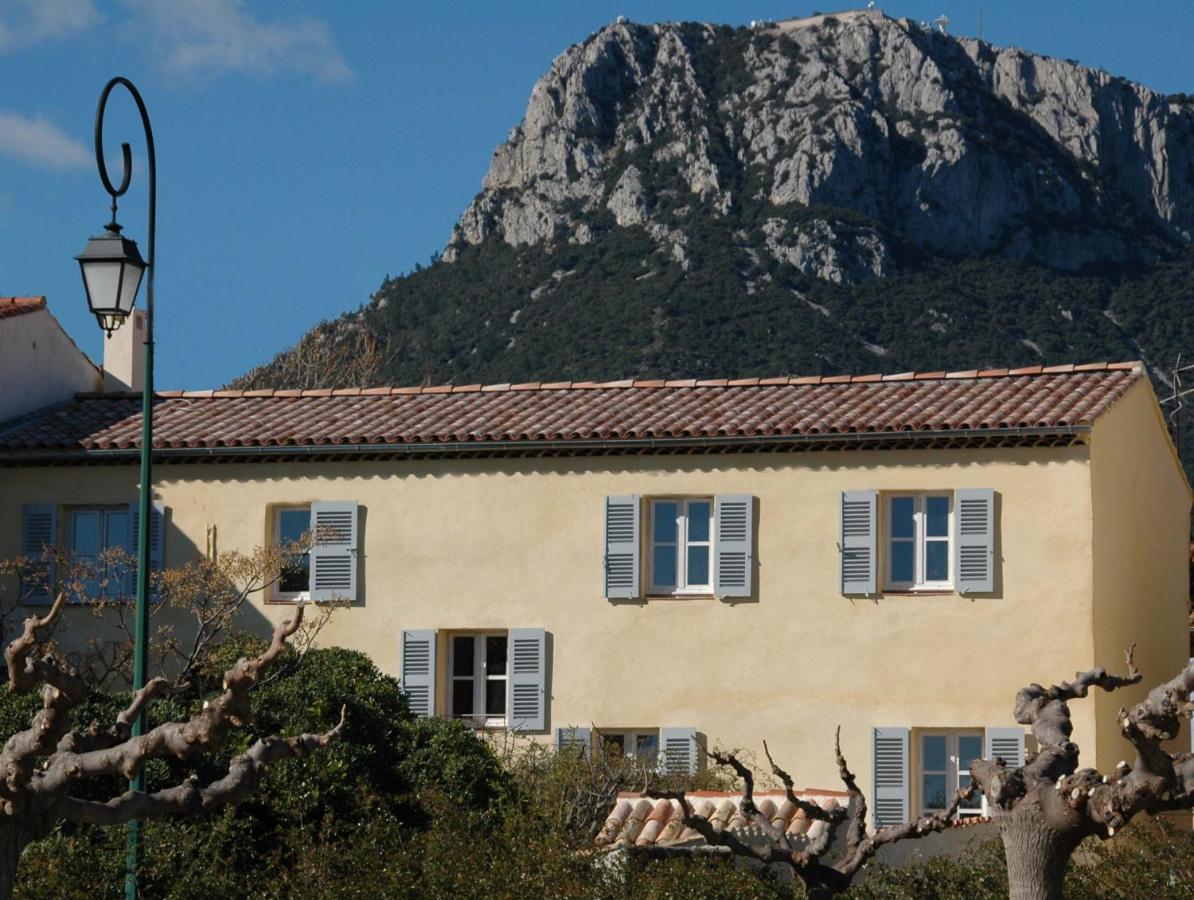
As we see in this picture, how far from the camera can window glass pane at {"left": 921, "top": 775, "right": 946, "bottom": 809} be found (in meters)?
22.7

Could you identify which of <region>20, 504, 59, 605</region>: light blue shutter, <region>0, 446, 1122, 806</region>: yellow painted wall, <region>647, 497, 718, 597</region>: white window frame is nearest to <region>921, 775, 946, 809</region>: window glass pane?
<region>0, 446, 1122, 806</region>: yellow painted wall

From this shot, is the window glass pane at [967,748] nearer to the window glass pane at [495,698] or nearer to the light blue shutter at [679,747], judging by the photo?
the light blue shutter at [679,747]

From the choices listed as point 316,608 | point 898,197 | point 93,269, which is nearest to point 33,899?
point 93,269

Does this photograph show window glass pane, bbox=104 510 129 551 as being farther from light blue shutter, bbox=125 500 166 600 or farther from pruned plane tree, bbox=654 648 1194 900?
pruned plane tree, bbox=654 648 1194 900

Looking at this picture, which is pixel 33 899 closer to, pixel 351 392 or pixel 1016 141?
pixel 351 392

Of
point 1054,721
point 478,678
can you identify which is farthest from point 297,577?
point 1054,721

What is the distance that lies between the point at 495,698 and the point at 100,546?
5371mm

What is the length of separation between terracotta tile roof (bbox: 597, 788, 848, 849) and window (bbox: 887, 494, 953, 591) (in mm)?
5410

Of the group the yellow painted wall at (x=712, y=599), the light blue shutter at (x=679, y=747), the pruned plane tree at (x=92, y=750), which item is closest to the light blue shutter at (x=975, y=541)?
the yellow painted wall at (x=712, y=599)

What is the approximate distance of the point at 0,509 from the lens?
25484 mm

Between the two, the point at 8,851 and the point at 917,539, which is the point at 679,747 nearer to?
the point at 917,539

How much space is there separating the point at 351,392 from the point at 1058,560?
9629mm

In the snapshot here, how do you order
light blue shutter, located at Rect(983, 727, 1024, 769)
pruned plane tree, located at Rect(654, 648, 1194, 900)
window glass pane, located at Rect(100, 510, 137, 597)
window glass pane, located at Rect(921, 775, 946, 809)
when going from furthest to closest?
window glass pane, located at Rect(100, 510, 137, 597) < window glass pane, located at Rect(921, 775, 946, 809) < light blue shutter, located at Rect(983, 727, 1024, 769) < pruned plane tree, located at Rect(654, 648, 1194, 900)

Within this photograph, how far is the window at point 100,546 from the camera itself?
2452 cm
